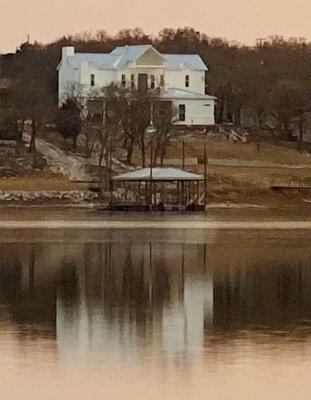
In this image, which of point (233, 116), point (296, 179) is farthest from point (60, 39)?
point (296, 179)

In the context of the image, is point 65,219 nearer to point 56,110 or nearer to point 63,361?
point 56,110

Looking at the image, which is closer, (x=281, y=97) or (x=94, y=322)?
(x=94, y=322)

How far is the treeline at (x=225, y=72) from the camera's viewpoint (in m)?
102

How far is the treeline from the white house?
231cm

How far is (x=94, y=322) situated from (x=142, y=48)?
80.3 metres

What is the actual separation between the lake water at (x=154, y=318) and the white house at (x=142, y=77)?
53718 millimetres

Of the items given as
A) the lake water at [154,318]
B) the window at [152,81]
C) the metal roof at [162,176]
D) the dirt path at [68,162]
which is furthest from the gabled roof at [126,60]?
the lake water at [154,318]

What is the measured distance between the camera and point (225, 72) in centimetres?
11856

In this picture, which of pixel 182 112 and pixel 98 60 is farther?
pixel 98 60

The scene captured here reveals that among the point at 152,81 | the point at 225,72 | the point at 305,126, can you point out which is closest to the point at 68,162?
the point at 152,81

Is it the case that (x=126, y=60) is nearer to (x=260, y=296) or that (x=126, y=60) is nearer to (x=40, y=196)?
(x=40, y=196)

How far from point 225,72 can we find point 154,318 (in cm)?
9340

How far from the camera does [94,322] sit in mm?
25125

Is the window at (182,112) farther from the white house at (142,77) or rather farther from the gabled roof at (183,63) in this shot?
the gabled roof at (183,63)
